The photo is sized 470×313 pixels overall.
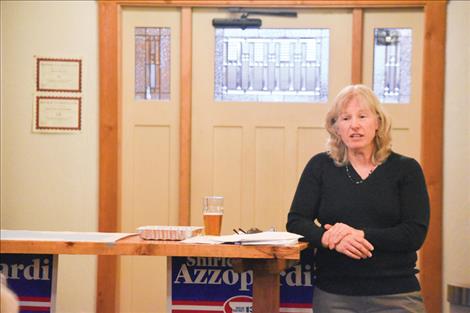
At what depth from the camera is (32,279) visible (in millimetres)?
2641

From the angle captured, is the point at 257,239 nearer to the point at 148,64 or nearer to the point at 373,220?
the point at 373,220

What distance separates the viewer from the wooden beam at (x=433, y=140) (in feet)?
13.5

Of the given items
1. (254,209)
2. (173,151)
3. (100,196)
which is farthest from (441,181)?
(100,196)

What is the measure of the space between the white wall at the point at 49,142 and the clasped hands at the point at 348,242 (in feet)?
7.28

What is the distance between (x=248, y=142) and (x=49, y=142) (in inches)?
43.8

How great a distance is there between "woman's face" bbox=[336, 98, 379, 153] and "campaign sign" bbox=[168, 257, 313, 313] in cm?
47

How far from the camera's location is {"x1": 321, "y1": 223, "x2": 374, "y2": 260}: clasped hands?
2.28 m

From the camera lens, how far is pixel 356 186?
7.84ft

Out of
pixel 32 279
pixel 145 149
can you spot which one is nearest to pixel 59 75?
pixel 145 149

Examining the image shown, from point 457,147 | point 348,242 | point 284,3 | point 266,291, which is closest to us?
point 348,242

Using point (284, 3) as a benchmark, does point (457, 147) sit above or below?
below

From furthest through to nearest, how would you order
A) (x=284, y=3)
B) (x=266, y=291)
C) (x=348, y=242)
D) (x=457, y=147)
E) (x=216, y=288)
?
(x=284, y=3)
(x=457, y=147)
(x=216, y=288)
(x=266, y=291)
(x=348, y=242)

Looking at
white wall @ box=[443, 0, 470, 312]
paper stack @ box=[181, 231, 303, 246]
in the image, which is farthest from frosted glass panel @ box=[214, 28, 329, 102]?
paper stack @ box=[181, 231, 303, 246]

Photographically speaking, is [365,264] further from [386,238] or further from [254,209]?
[254,209]
